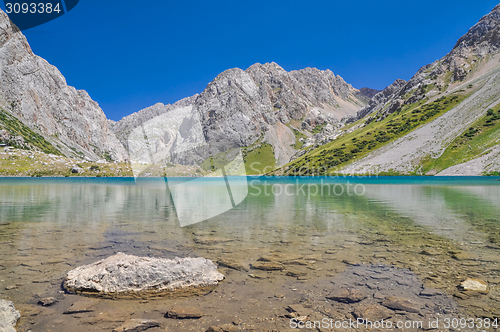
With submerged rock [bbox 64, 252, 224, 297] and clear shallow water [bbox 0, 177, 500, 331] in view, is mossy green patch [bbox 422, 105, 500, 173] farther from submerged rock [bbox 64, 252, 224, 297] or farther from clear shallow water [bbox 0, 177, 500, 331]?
submerged rock [bbox 64, 252, 224, 297]

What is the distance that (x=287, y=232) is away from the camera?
746 inches

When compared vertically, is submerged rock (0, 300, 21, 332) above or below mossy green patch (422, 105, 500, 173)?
below

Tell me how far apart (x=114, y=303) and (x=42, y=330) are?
6.14 feet

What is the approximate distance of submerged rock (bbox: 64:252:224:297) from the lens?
8938mm

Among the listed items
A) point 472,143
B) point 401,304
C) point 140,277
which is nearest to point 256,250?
point 140,277

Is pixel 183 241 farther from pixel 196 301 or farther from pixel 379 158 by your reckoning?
pixel 379 158

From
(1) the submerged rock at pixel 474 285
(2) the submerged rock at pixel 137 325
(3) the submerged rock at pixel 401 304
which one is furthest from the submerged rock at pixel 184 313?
(1) the submerged rock at pixel 474 285

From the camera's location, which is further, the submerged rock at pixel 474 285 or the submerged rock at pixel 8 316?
the submerged rock at pixel 474 285

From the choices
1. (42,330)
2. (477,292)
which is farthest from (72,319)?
(477,292)

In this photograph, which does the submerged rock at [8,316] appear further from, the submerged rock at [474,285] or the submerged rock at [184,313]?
the submerged rock at [474,285]

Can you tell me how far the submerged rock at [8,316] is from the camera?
6.39 metres

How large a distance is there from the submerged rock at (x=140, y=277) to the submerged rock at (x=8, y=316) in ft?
5.84

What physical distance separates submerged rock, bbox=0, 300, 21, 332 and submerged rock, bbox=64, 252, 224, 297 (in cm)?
178

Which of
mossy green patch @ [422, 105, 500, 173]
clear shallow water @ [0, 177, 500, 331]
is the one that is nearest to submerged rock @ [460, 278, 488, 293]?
clear shallow water @ [0, 177, 500, 331]
